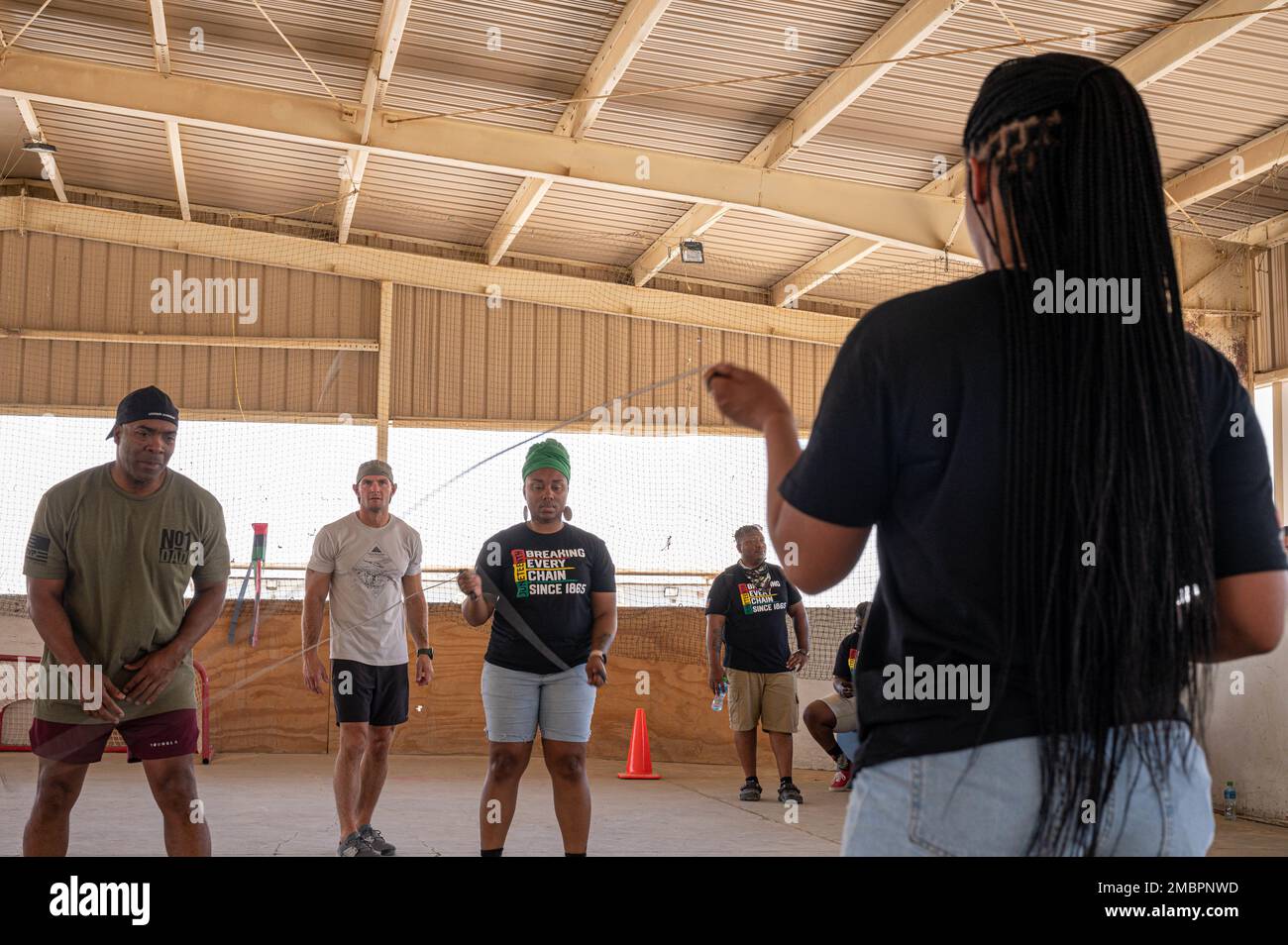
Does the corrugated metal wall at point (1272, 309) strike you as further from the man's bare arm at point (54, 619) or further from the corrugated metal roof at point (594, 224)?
the man's bare arm at point (54, 619)

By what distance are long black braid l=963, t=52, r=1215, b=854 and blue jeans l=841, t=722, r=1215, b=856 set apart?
0.02m

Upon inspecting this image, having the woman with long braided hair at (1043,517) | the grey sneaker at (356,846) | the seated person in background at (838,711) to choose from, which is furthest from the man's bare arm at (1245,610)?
the seated person in background at (838,711)

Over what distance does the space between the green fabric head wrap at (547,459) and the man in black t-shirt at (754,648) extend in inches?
136

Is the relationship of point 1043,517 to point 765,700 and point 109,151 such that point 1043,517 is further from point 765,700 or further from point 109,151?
point 109,151

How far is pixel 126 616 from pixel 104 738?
406 mm

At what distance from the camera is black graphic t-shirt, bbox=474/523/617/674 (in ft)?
16.2

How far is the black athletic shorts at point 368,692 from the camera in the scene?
18.7ft

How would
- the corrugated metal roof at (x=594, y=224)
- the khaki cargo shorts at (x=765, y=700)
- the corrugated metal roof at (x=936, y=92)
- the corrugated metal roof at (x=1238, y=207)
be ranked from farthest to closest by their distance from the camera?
1. the corrugated metal roof at (x=594, y=224)
2. the corrugated metal roof at (x=1238, y=207)
3. the corrugated metal roof at (x=936, y=92)
4. the khaki cargo shorts at (x=765, y=700)

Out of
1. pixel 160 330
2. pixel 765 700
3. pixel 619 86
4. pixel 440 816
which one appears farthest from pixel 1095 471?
pixel 160 330

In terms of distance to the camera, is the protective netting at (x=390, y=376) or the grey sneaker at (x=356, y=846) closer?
the grey sneaker at (x=356, y=846)

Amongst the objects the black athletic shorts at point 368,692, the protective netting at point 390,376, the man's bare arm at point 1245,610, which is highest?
the protective netting at point 390,376

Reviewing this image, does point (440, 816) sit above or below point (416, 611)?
below

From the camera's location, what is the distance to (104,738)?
3855 millimetres
